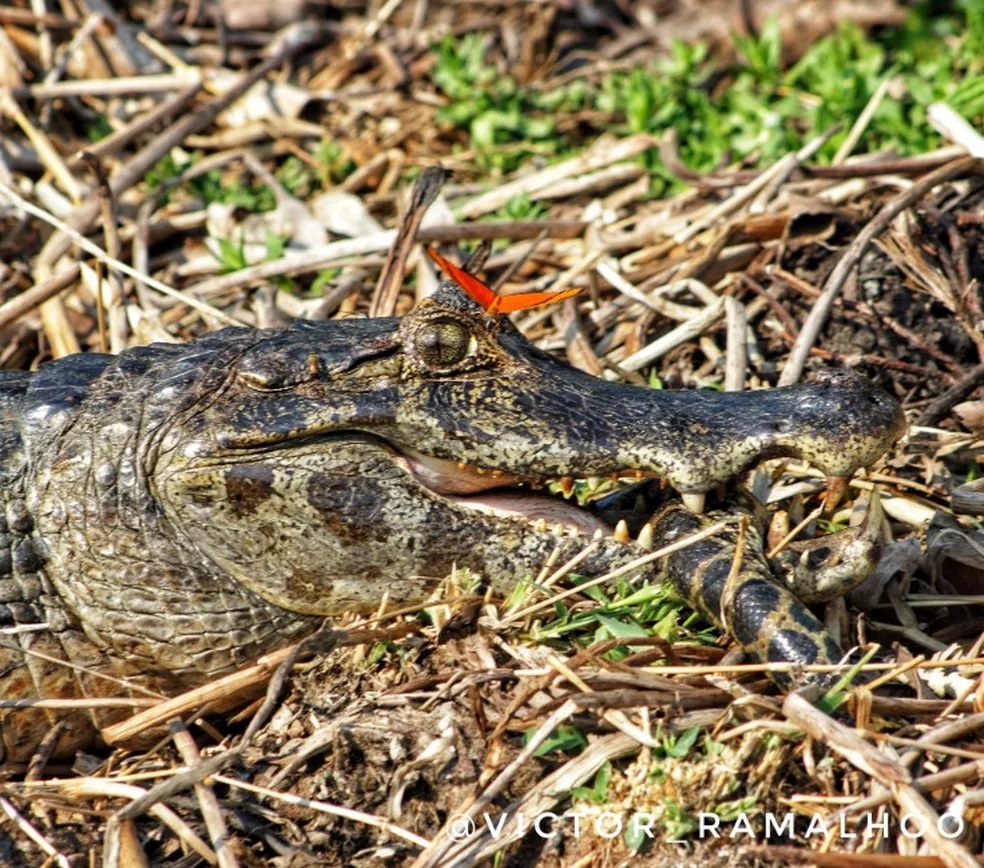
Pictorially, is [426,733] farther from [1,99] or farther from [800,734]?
[1,99]

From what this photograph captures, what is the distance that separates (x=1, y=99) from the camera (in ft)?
20.3

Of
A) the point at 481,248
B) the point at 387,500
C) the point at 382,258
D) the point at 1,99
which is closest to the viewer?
the point at 387,500

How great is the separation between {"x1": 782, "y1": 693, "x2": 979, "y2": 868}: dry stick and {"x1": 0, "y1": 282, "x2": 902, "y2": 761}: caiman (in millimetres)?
590

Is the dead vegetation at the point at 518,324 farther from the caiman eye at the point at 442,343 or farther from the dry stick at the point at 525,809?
the caiman eye at the point at 442,343

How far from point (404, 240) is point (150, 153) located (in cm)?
153

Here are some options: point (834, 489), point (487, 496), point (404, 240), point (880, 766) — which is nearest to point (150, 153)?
point (404, 240)

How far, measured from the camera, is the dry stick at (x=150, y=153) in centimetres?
562

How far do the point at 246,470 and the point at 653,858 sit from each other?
1.38 meters

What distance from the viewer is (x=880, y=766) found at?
9.41ft

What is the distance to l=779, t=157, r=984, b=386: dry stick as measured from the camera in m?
4.60

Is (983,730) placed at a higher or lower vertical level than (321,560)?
lower

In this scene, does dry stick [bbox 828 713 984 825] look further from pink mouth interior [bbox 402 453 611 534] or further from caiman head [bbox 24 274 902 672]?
pink mouth interior [bbox 402 453 611 534]

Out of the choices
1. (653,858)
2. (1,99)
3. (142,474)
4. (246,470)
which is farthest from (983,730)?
(1,99)

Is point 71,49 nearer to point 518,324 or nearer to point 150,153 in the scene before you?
point 150,153
